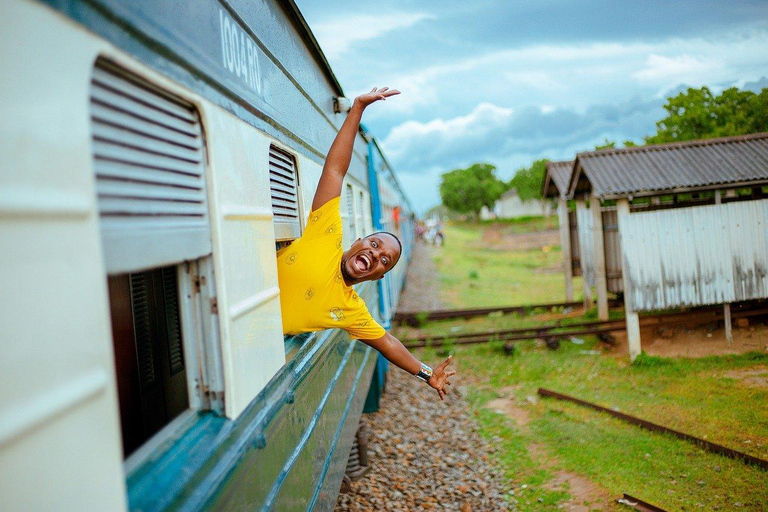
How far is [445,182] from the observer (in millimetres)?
83250

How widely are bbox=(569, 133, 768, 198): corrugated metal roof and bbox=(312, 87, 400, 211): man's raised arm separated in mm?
5925

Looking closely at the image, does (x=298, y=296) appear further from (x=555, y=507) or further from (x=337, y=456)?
(x=555, y=507)

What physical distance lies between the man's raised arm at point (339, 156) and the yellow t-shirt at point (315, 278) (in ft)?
0.26

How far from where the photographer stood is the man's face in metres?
3.29

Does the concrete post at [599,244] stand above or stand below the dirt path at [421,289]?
above

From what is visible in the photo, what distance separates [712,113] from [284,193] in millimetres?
16611

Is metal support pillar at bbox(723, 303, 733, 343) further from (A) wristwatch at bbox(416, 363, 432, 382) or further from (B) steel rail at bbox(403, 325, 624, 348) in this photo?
(A) wristwatch at bbox(416, 363, 432, 382)

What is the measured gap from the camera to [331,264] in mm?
3195

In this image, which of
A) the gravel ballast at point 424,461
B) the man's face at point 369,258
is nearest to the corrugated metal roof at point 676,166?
the gravel ballast at point 424,461

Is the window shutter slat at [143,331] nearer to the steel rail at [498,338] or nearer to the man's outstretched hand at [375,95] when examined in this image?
the man's outstretched hand at [375,95]

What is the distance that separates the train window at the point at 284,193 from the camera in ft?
10.2

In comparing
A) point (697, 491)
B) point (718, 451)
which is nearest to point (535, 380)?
point (718, 451)

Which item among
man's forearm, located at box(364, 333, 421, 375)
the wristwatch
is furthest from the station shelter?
man's forearm, located at box(364, 333, 421, 375)

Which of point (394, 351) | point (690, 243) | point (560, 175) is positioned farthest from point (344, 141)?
point (560, 175)
